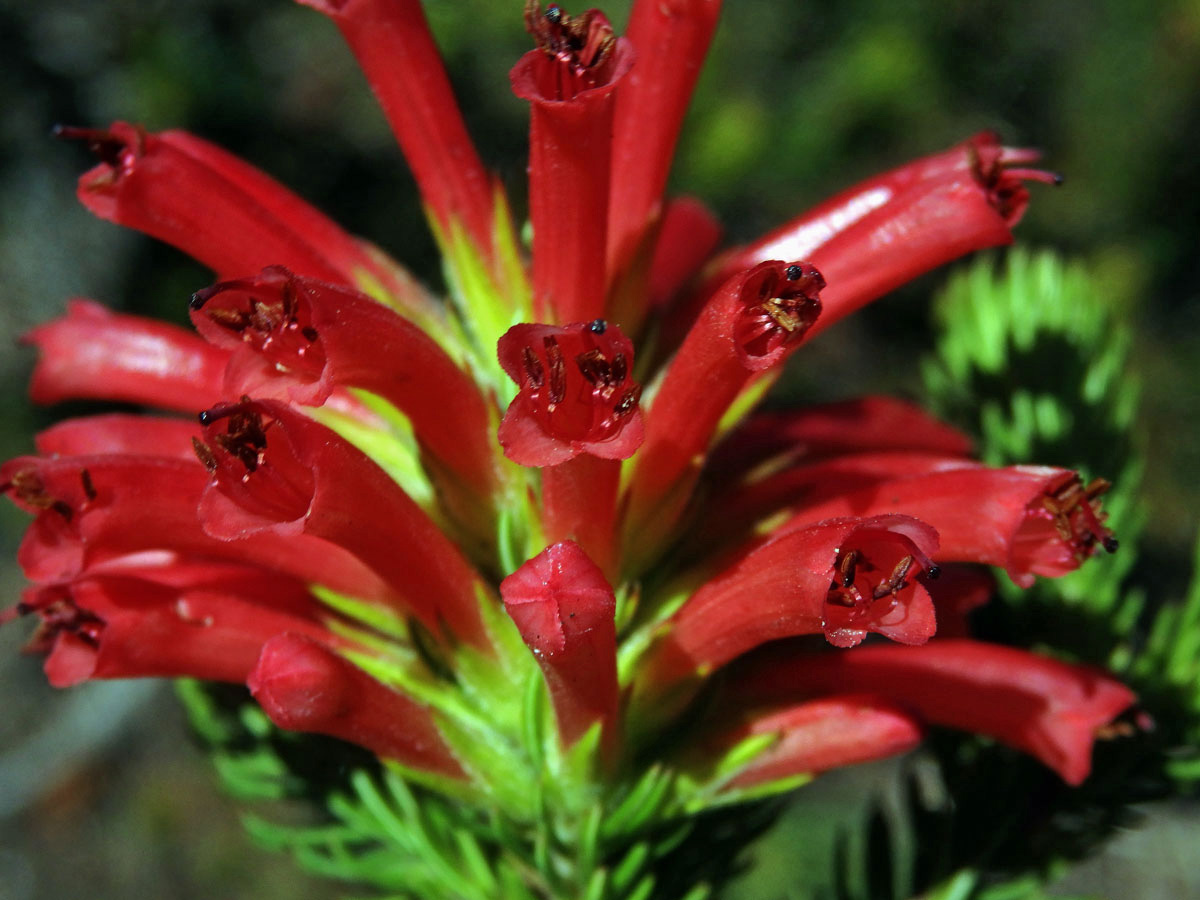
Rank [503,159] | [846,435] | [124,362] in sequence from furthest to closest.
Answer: [503,159]
[846,435]
[124,362]

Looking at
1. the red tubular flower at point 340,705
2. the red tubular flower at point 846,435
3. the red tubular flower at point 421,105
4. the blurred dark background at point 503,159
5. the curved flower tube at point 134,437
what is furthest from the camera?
the blurred dark background at point 503,159

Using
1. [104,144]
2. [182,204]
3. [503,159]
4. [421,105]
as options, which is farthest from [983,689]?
[503,159]

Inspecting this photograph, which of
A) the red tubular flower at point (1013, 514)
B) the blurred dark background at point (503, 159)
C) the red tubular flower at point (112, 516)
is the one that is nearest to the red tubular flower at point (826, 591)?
the red tubular flower at point (1013, 514)

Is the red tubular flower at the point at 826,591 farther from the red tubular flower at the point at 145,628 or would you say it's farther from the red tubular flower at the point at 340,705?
the red tubular flower at the point at 145,628

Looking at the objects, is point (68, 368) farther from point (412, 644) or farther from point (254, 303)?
point (412, 644)

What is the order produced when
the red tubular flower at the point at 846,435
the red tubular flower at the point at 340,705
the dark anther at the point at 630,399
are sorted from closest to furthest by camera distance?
the dark anther at the point at 630,399, the red tubular flower at the point at 340,705, the red tubular flower at the point at 846,435

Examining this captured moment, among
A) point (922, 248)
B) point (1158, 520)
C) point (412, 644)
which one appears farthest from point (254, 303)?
point (1158, 520)

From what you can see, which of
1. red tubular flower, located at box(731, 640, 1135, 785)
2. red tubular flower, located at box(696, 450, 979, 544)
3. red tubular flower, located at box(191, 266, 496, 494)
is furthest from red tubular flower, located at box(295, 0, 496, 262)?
red tubular flower, located at box(731, 640, 1135, 785)

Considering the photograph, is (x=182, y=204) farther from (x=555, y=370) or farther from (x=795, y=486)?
(x=795, y=486)
